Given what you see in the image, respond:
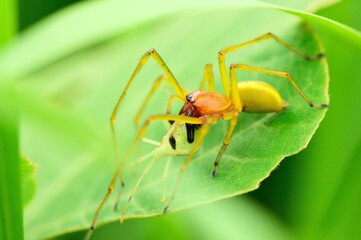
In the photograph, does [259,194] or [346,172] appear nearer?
[346,172]

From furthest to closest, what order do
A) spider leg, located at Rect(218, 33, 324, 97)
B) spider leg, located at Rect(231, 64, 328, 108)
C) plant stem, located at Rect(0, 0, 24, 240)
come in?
spider leg, located at Rect(218, 33, 324, 97)
spider leg, located at Rect(231, 64, 328, 108)
plant stem, located at Rect(0, 0, 24, 240)

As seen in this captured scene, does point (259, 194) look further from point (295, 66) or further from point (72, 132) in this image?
point (72, 132)

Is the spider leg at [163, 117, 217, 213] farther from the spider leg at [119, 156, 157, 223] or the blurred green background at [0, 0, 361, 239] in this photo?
the blurred green background at [0, 0, 361, 239]

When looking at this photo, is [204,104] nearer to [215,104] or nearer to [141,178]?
[215,104]

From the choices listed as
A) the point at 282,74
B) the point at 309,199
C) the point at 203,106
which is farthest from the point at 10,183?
the point at 309,199

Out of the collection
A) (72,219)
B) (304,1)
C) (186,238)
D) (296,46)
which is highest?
(304,1)

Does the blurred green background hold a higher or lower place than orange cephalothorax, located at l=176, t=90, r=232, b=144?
lower

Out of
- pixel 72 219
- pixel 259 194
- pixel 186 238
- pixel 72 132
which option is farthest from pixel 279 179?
pixel 72 132

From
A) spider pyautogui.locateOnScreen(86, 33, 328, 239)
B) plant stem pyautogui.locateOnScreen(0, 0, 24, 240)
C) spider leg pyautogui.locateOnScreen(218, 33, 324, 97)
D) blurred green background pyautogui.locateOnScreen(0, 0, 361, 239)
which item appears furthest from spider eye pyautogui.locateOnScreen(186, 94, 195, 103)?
plant stem pyautogui.locateOnScreen(0, 0, 24, 240)
